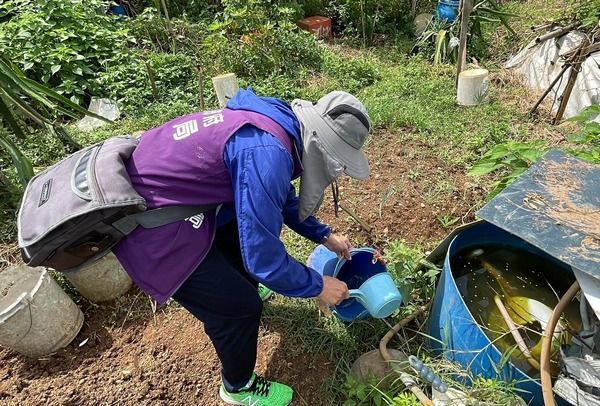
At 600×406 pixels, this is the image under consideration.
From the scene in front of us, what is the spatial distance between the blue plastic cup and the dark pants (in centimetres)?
44

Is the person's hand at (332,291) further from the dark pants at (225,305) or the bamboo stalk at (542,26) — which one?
the bamboo stalk at (542,26)

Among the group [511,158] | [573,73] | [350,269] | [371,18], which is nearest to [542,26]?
[573,73]

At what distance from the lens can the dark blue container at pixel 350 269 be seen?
217 cm

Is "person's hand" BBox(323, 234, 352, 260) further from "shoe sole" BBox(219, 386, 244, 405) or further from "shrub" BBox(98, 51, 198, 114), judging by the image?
"shrub" BBox(98, 51, 198, 114)

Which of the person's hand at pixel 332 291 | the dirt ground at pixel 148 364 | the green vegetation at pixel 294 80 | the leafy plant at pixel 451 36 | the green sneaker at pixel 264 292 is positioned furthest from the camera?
the leafy plant at pixel 451 36

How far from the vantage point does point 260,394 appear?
6.64 feet

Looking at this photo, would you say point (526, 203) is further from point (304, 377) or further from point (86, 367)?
point (86, 367)

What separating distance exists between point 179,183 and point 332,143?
Answer: 53 cm

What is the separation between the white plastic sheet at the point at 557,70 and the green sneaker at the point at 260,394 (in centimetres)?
350

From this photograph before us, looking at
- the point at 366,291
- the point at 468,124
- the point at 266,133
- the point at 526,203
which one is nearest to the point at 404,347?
the point at 366,291

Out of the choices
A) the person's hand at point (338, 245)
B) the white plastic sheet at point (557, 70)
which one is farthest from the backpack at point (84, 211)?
the white plastic sheet at point (557, 70)

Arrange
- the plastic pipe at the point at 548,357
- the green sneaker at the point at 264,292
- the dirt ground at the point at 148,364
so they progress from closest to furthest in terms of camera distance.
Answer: the plastic pipe at the point at 548,357
the dirt ground at the point at 148,364
the green sneaker at the point at 264,292

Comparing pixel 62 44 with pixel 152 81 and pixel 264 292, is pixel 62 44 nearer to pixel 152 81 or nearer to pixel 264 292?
pixel 152 81

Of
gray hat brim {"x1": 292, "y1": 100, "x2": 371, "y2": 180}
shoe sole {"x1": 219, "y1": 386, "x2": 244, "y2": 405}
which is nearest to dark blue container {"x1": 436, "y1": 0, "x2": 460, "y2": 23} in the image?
gray hat brim {"x1": 292, "y1": 100, "x2": 371, "y2": 180}
